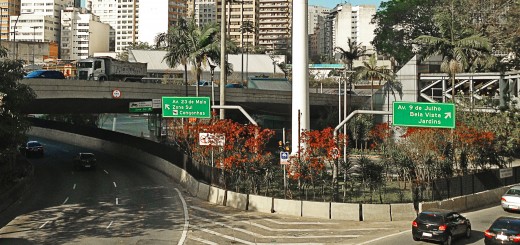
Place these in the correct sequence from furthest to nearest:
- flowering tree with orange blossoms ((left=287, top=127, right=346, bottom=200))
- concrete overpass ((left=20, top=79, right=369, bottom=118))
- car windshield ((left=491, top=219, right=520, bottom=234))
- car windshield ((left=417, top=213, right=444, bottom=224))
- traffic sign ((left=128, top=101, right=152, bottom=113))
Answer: traffic sign ((left=128, top=101, right=152, bottom=113)) → concrete overpass ((left=20, top=79, right=369, bottom=118)) → flowering tree with orange blossoms ((left=287, top=127, right=346, bottom=200)) → car windshield ((left=417, top=213, right=444, bottom=224)) → car windshield ((left=491, top=219, right=520, bottom=234))

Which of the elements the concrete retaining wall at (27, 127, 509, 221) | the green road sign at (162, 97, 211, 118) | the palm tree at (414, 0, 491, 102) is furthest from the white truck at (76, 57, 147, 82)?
the palm tree at (414, 0, 491, 102)

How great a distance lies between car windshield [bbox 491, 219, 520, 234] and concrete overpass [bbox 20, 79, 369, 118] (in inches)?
1332

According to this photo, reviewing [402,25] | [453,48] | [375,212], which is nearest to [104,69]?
[453,48]

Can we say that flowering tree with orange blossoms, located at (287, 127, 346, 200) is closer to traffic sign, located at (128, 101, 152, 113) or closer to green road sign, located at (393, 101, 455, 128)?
green road sign, located at (393, 101, 455, 128)

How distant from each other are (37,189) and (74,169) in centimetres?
1151

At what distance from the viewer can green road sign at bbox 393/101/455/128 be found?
3186cm

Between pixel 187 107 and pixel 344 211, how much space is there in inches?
595

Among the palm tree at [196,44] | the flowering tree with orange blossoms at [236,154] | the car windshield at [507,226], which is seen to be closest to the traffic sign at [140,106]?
Result: the palm tree at [196,44]

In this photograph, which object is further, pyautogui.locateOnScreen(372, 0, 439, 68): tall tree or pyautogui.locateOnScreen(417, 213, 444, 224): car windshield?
pyautogui.locateOnScreen(372, 0, 439, 68): tall tree

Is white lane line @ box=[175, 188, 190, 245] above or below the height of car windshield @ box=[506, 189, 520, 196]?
below

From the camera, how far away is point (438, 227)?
23.0 m

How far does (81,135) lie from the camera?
7550cm

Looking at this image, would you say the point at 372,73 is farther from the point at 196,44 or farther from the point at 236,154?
the point at 236,154

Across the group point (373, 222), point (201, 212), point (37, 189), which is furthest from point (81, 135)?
point (373, 222)
